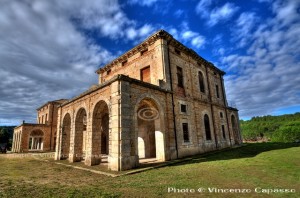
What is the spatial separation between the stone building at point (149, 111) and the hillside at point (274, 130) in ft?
66.9

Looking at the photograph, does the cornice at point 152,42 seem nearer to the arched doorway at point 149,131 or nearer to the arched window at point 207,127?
the arched doorway at point 149,131

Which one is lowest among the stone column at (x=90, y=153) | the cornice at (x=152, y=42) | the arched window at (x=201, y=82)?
the stone column at (x=90, y=153)

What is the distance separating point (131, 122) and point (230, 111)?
649 inches

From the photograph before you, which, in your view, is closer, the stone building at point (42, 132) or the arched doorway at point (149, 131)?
the arched doorway at point (149, 131)

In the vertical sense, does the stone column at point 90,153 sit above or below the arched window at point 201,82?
below

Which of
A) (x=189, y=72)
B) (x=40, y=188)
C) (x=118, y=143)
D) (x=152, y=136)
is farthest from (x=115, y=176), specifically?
(x=189, y=72)

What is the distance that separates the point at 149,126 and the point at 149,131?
0.40 meters

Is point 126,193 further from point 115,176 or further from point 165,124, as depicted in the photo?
point 165,124

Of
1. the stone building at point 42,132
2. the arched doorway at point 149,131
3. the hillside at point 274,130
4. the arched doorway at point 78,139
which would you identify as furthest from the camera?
the hillside at point 274,130

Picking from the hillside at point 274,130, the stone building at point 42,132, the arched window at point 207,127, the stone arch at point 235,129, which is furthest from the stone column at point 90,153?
the hillside at point 274,130

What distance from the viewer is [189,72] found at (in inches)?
617

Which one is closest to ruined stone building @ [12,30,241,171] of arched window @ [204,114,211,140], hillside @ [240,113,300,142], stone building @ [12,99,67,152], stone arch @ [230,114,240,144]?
arched window @ [204,114,211,140]

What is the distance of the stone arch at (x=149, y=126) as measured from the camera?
1063cm

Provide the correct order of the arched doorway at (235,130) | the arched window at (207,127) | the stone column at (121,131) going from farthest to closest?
1. the arched doorway at (235,130)
2. the arched window at (207,127)
3. the stone column at (121,131)
